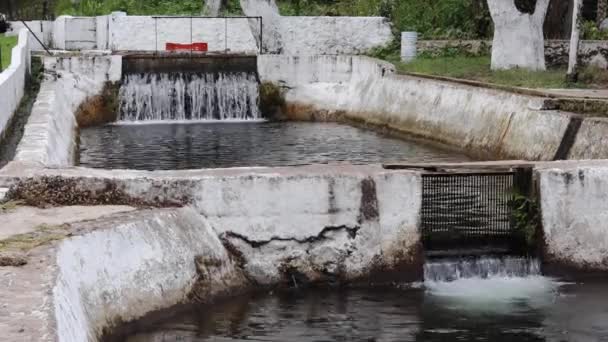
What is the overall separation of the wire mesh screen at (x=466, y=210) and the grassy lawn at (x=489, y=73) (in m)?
10.5

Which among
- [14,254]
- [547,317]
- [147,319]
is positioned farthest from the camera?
[547,317]

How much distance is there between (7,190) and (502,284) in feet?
17.8

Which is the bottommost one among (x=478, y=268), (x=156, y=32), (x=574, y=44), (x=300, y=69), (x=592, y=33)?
(x=478, y=268)

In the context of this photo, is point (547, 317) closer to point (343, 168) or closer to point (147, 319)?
point (343, 168)

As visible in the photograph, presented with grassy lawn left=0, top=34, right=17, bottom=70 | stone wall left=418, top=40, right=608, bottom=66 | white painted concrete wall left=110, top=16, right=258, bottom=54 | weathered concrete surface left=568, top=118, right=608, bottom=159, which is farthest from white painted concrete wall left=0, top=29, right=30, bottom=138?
stone wall left=418, top=40, right=608, bottom=66

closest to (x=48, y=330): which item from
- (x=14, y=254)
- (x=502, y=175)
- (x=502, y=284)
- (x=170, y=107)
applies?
(x=14, y=254)

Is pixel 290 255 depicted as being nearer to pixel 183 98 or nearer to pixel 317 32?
pixel 183 98

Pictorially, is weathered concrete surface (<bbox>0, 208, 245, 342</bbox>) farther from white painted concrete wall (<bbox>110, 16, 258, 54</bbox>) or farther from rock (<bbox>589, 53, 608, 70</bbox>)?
white painted concrete wall (<bbox>110, 16, 258, 54</bbox>)

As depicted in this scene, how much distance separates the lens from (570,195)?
13227 mm

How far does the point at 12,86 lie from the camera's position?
19.3m

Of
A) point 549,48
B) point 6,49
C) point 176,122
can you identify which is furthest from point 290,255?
point 6,49

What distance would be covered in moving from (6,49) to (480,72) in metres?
12.7

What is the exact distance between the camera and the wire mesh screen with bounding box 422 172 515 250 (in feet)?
43.9

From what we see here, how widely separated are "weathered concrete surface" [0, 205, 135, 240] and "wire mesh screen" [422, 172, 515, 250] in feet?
12.3
